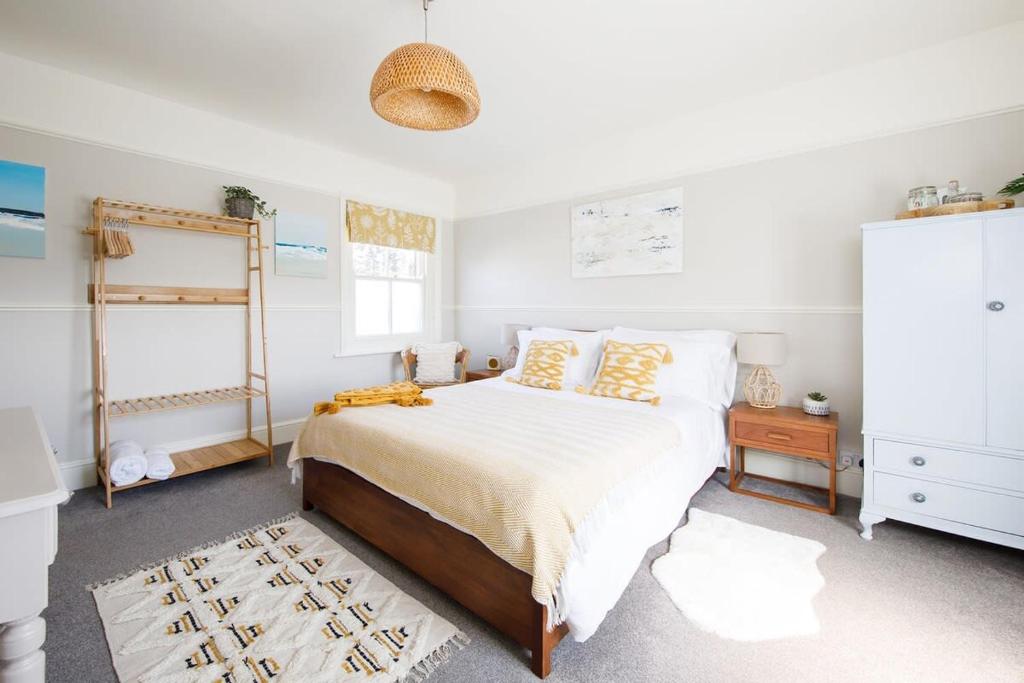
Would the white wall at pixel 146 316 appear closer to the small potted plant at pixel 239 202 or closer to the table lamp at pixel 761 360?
the small potted plant at pixel 239 202

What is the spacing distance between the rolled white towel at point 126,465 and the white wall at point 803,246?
11.0 ft

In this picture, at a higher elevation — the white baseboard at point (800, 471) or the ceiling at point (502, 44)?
the ceiling at point (502, 44)

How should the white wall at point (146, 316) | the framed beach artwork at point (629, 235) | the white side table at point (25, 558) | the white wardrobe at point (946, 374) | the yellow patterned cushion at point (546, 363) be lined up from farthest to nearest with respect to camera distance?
the framed beach artwork at point (629, 235) < the yellow patterned cushion at point (546, 363) < the white wall at point (146, 316) < the white wardrobe at point (946, 374) < the white side table at point (25, 558)

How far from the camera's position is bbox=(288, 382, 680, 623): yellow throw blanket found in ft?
4.91

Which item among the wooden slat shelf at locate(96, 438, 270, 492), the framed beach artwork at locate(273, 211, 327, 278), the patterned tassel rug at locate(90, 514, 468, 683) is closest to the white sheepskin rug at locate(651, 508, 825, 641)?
the patterned tassel rug at locate(90, 514, 468, 683)

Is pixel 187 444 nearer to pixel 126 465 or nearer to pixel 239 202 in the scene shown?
pixel 126 465

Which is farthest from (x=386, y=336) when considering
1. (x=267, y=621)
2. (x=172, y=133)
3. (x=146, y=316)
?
(x=267, y=621)

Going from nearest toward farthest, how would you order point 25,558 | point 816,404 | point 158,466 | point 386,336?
point 25,558 → point 816,404 → point 158,466 → point 386,336

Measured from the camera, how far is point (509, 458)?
177 cm

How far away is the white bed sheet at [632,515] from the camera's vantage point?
153 centimetres

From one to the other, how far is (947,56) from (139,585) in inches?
187

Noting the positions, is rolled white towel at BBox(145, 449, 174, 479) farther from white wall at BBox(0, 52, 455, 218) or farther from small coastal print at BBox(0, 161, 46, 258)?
white wall at BBox(0, 52, 455, 218)

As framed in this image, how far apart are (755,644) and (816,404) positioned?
5.39 ft

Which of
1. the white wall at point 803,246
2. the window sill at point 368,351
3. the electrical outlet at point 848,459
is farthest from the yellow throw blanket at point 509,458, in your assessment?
the window sill at point 368,351
